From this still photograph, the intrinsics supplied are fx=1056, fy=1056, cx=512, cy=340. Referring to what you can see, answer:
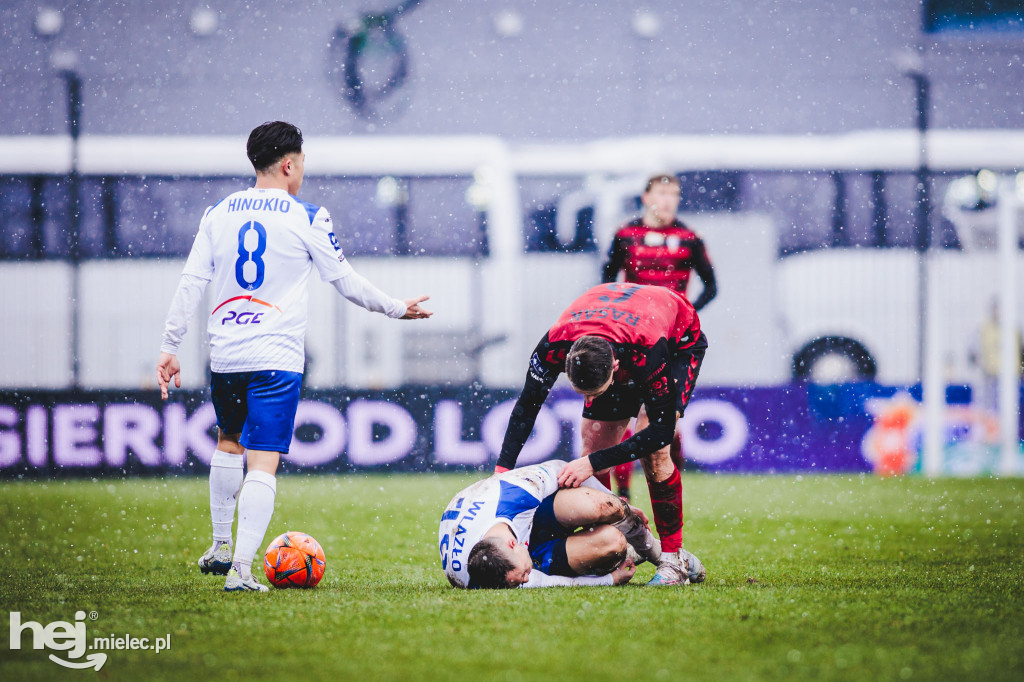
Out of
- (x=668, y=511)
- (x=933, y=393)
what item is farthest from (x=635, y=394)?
(x=933, y=393)

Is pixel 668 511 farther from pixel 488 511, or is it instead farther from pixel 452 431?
pixel 452 431

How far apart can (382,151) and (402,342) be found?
317 centimetres

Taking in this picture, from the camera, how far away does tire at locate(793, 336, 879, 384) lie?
15.0m

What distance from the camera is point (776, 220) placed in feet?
50.4

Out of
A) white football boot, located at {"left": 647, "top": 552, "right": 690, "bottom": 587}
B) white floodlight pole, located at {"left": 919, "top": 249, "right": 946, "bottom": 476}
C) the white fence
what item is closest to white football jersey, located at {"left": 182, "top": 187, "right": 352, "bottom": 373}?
white football boot, located at {"left": 647, "top": 552, "right": 690, "bottom": 587}

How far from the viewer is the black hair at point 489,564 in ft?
14.1

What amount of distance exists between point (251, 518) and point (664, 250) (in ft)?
11.0

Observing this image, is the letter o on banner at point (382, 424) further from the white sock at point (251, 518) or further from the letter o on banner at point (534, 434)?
the white sock at point (251, 518)

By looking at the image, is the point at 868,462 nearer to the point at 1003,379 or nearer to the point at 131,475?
the point at 1003,379

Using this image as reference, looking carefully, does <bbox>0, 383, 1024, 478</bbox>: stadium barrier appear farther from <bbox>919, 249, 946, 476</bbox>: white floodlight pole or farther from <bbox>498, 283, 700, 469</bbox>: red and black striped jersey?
<bbox>498, 283, 700, 469</bbox>: red and black striped jersey

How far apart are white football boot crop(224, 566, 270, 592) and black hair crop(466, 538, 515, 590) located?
0.92 metres

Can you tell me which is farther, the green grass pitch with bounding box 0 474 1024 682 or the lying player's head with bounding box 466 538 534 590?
the lying player's head with bounding box 466 538 534 590

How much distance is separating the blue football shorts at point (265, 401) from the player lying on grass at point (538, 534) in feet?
2.64

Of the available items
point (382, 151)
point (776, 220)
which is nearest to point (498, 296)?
point (382, 151)
